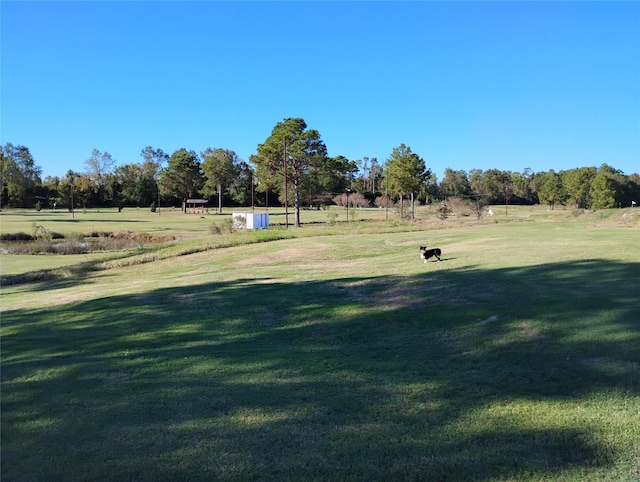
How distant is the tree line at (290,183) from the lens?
175 ft

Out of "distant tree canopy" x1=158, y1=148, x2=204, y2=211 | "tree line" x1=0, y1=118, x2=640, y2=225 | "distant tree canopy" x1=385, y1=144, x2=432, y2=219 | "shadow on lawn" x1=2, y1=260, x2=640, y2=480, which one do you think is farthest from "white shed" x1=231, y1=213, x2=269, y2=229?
"distant tree canopy" x1=158, y1=148, x2=204, y2=211

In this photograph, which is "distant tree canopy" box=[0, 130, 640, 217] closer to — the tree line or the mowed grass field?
the tree line

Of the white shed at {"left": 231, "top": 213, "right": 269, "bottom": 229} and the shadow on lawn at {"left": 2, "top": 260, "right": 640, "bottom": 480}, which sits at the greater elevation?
the white shed at {"left": 231, "top": 213, "right": 269, "bottom": 229}

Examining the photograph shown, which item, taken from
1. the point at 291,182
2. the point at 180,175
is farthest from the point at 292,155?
the point at 180,175

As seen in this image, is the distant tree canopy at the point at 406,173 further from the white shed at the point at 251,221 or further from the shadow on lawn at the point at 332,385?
the shadow on lawn at the point at 332,385

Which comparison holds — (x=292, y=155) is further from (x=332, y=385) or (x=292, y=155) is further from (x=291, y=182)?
(x=332, y=385)

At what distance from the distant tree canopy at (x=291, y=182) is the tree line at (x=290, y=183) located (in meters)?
0.14

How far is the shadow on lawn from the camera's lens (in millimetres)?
3658

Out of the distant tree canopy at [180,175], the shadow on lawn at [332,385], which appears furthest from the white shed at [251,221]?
the distant tree canopy at [180,175]

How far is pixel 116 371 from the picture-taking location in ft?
21.3

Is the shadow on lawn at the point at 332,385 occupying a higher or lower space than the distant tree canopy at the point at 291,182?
lower

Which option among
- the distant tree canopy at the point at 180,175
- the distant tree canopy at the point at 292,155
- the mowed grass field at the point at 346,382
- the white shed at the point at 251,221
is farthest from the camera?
the distant tree canopy at the point at 180,175

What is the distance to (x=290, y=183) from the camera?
196ft

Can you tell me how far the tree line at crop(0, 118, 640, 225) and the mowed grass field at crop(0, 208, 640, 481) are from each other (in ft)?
129
